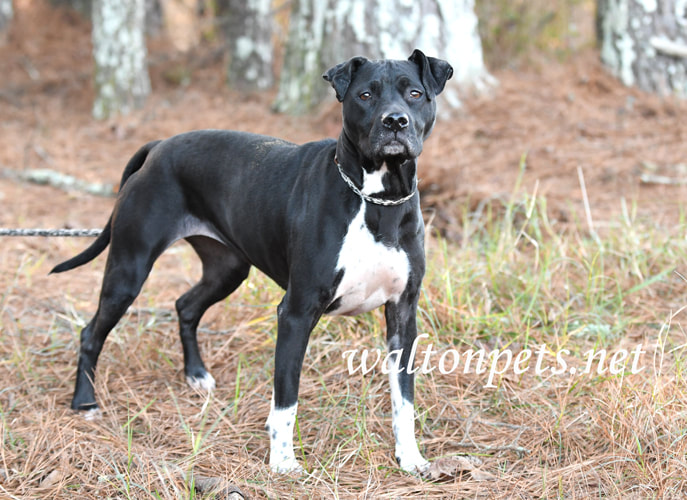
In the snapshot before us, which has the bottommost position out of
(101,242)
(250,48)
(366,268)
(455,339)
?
(455,339)

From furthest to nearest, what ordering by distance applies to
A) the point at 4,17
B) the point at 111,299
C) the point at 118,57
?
the point at 4,17
the point at 118,57
the point at 111,299

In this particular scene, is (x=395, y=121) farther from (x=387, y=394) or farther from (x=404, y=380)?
(x=387, y=394)

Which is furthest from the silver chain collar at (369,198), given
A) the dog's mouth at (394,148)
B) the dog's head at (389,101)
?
the dog's mouth at (394,148)

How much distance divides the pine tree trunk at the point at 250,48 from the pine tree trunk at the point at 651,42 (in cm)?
395

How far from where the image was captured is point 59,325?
14.3 feet

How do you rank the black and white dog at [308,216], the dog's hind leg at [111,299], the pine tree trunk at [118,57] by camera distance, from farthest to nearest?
the pine tree trunk at [118,57] < the dog's hind leg at [111,299] < the black and white dog at [308,216]

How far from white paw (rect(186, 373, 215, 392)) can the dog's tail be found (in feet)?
2.59

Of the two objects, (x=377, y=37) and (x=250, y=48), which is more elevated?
(x=377, y=37)

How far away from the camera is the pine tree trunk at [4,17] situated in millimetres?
12219

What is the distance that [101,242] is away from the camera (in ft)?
12.5

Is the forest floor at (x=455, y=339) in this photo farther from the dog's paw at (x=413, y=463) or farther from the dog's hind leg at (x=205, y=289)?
the dog's hind leg at (x=205, y=289)

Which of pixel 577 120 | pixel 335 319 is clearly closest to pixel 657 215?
pixel 577 120

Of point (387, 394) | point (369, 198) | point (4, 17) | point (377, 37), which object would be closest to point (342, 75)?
point (369, 198)

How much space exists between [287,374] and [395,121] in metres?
1.06
